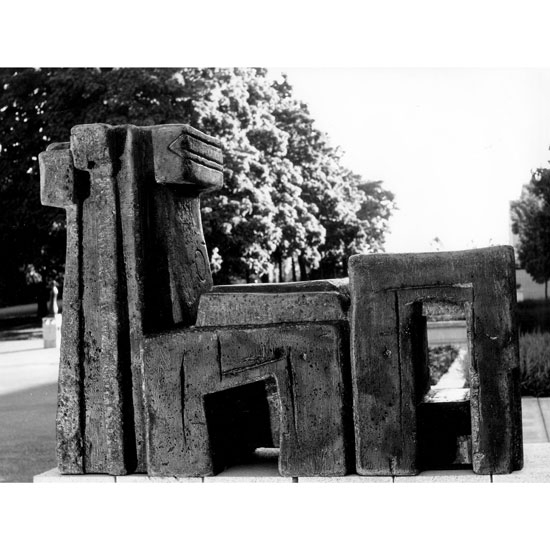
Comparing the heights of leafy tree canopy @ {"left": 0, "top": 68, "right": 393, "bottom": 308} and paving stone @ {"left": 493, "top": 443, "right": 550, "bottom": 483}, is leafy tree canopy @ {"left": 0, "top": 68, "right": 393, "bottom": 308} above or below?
above

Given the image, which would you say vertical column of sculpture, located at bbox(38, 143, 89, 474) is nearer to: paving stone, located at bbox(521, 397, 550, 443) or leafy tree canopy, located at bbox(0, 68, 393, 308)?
paving stone, located at bbox(521, 397, 550, 443)

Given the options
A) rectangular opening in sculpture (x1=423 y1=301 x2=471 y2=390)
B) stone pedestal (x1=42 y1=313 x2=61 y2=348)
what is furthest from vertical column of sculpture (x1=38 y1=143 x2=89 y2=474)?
stone pedestal (x1=42 y1=313 x2=61 y2=348)

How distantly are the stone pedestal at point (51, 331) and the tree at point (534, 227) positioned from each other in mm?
9810

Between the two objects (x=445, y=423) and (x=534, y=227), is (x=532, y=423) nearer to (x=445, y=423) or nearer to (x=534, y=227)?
(x=534, y=227)

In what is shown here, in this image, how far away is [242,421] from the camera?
14.7 ft

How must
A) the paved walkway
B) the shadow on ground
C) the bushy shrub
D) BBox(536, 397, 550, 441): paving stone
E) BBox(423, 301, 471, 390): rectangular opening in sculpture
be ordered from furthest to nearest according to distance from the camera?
the bushy shrub < BBox(536, 397, 550, 441): paving stone < the paved walkway < the shadow on ground < BBox(423, 301, 471, 390): rectangular opening in sculpture

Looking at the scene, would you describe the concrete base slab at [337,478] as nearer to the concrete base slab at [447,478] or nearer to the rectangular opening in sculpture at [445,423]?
the concrete base slab at [447,478]

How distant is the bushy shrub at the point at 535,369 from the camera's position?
34.3 feet

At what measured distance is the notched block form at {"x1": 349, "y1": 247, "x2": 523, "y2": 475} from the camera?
3938mm

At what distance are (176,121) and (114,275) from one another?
41.3 feet

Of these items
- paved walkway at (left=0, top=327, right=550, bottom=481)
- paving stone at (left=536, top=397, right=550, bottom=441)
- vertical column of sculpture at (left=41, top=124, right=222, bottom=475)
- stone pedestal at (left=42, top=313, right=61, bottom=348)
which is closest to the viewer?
vertical column of sculpture at (left=41, top=124, right=222, bottom=475)

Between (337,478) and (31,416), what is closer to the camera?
(337,478)

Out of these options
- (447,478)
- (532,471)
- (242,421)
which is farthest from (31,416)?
(532,471)

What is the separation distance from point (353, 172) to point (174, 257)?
29224 mm
